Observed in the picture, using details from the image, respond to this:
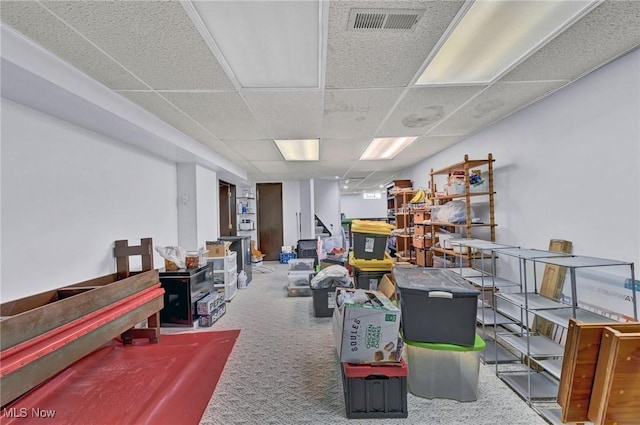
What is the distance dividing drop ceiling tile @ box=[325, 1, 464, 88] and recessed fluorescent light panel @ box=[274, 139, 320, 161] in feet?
5.81

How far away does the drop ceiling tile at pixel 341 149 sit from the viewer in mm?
3938

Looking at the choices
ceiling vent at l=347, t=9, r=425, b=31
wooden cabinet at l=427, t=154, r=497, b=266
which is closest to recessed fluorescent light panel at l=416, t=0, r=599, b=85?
ceiling vent at l=347, t=9, r=425, b=31

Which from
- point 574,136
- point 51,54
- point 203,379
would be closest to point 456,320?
point 574,136

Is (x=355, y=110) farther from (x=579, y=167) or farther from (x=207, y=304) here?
(x=207, y=304)

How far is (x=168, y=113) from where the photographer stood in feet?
9.09

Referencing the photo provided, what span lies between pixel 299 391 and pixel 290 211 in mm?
6323

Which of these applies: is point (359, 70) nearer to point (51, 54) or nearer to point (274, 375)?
point (51, 54)

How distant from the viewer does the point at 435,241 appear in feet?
14.6

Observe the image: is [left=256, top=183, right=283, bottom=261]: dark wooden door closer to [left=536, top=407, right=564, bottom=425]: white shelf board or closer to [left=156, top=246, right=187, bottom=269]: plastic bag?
[left=156, top=246, right=187, bottom=269]: plastic bag

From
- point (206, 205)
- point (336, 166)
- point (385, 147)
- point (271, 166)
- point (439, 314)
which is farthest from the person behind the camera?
point (336, 166)

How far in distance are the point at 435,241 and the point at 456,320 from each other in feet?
8.79

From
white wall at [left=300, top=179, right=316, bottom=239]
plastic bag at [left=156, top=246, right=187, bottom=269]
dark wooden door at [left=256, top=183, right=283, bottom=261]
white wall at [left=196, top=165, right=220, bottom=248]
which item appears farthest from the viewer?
dark wooden door at [left=256, top=183, right=283, bottom=261]

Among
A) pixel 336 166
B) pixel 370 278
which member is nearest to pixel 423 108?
pixel 370 278

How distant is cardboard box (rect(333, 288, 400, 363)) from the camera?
183 cm
